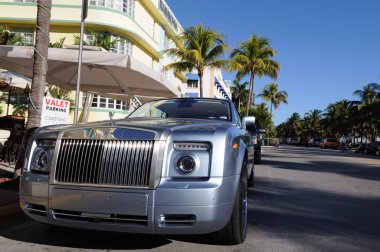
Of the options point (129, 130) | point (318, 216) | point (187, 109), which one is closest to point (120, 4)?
point (187, 109)

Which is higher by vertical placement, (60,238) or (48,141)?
(48,141)

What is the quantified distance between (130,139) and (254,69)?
1214 inches

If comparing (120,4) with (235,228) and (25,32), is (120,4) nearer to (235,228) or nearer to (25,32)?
(25,32)

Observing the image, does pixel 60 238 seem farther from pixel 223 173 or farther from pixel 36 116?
pixel 36 116

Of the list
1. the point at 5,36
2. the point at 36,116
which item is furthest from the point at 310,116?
the point at 36,116

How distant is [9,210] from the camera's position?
16.2 feet

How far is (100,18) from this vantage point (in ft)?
75.5

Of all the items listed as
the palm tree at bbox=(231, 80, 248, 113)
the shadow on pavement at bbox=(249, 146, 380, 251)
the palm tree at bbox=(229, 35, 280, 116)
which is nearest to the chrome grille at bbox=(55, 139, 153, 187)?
the shadow on pavement at bbox=(249, 146, 380, 251)

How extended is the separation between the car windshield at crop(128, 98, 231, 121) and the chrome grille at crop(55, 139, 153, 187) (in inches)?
76.0

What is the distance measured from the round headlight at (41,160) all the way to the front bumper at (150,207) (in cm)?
37

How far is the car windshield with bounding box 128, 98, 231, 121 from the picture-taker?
17.4 ft

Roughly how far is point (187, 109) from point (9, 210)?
2670 millimetres

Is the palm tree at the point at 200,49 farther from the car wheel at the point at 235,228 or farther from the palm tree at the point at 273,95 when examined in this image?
the palm tree at the point at 273,95

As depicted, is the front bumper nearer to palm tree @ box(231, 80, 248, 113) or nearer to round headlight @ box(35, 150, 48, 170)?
round headlight @ box(35, 150, 48, 170)
